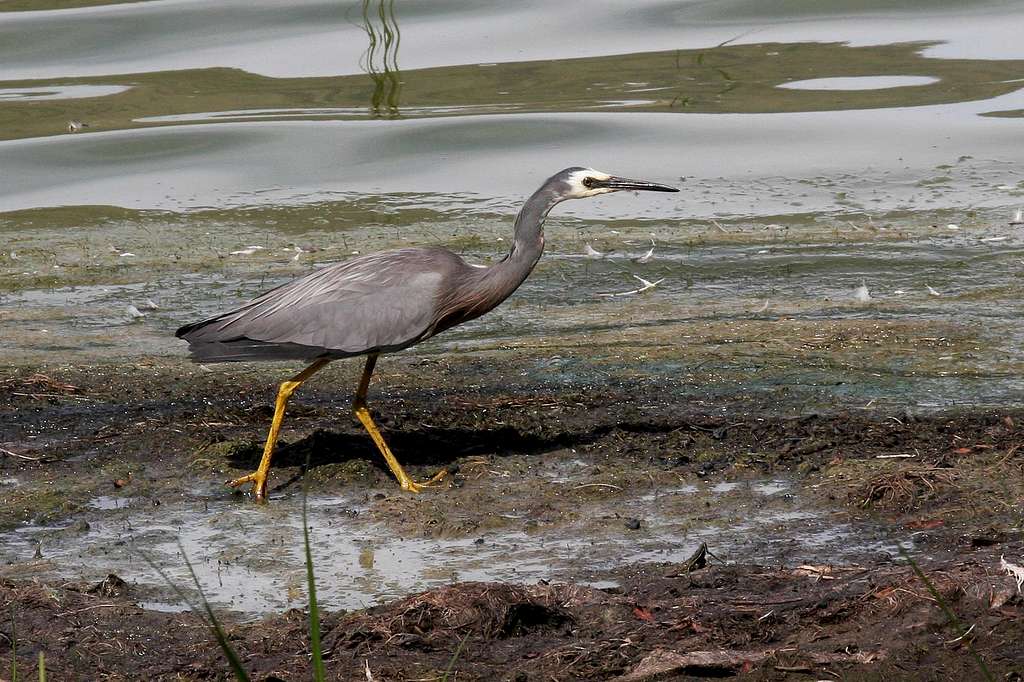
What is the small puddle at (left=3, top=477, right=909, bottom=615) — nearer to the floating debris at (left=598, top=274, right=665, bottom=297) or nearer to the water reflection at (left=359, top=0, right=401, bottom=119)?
the floating debris at (left=598, top=274, right=665, bottom=297)

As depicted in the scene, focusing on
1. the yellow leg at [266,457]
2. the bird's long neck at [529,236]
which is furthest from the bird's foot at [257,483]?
the bird's long neck at [529,236]

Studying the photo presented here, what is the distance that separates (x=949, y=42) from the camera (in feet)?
51.9

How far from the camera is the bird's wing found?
239 inches

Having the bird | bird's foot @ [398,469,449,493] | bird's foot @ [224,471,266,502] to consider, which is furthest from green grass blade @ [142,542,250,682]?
the bird

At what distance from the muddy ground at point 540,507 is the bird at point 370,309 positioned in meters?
0.37

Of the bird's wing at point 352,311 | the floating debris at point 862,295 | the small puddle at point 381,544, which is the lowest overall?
the small puddle at point 381,544

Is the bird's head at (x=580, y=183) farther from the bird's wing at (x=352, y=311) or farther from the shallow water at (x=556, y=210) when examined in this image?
the shallow water at (x=556, y=210)

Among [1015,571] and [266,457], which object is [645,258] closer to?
[266,457]

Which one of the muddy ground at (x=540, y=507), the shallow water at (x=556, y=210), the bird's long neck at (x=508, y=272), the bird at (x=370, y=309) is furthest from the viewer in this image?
the bird's long neck at (x=508, y=272)

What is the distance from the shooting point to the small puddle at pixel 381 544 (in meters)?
4.98

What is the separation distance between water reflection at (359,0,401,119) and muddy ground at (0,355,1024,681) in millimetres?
7682

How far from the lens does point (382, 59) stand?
16.2 m

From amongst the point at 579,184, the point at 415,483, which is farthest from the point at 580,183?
the point at 415,483

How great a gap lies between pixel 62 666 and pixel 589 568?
67.0 inches
